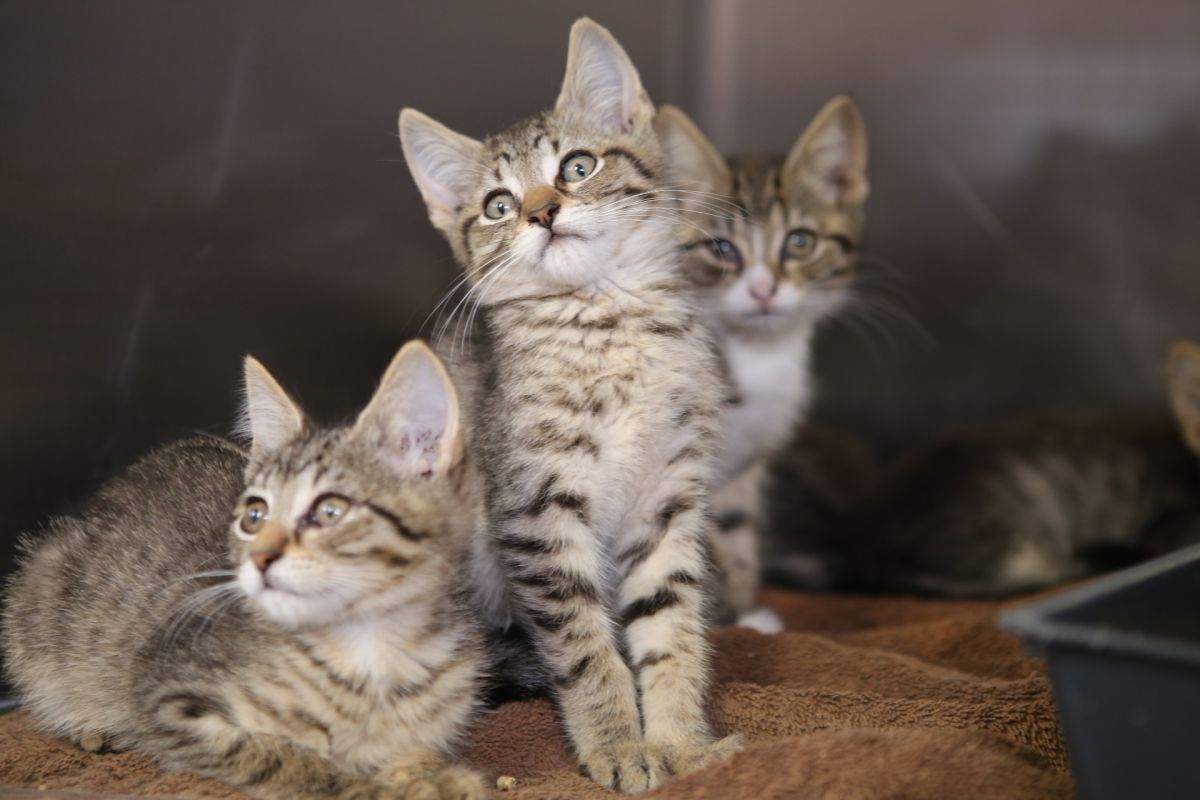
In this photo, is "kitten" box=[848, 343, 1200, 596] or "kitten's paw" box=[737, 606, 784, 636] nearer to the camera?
"kitten's paw" box=[737, 606, 784, 636]

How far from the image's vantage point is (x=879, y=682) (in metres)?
1.85

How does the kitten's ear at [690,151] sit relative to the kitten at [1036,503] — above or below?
above

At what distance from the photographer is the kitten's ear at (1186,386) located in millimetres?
2557

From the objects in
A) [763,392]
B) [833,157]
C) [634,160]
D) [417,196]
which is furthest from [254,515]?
[833,157]

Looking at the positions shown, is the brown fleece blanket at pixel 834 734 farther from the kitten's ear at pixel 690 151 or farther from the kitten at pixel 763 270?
the kitten's ear at pixel 690 151

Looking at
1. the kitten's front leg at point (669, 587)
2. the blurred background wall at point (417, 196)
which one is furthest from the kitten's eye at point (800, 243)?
the kitten's front leg at point (669, 587)

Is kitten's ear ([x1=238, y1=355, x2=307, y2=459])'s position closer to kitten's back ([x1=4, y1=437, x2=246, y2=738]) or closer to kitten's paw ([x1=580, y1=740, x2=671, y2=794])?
kitten's back ([x1=4, y1=437, x2=246, y2=738])

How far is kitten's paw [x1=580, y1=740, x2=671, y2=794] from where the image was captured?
1516 millimetres

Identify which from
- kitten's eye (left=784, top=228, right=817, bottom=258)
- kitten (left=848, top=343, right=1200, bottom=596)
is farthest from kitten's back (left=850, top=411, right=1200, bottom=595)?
kitten's eye (left=784, top=228, right=817, bottom=258)

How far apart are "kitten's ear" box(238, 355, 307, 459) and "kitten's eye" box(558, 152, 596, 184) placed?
0.58 metres

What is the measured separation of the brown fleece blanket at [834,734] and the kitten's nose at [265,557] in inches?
11.6

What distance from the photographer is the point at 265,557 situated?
1.40m

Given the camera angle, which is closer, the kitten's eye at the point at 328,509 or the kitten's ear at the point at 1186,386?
the kitten's eye at the point at 328,509

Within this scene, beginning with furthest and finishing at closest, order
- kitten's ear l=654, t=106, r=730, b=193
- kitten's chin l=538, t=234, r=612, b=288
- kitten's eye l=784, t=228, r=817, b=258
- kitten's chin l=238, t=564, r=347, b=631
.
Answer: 1. kitten's eye l=784, t=228, r=817, b=258
2. kitten's ear l=654, t=106, r=730, b=193
3. kitten's chin l=538, t=234, r=612, b=288
4. kitten's chin l=238, t=564, r=347, b=631
